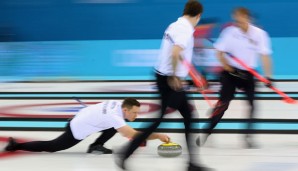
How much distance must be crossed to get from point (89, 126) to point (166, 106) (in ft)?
3.62

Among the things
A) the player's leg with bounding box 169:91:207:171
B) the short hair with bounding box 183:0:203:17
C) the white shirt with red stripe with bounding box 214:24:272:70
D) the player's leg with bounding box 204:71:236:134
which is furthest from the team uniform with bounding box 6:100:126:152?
the white shirt with red stripe with bounding box 214:24:272:70

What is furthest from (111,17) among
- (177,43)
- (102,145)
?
(177,43)

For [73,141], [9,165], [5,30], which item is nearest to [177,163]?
[73,141]

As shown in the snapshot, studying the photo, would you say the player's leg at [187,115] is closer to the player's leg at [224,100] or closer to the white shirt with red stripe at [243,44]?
the player's leg at [224,100]

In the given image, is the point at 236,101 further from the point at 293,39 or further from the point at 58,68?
the point at 58,68

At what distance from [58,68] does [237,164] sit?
9.16 metres

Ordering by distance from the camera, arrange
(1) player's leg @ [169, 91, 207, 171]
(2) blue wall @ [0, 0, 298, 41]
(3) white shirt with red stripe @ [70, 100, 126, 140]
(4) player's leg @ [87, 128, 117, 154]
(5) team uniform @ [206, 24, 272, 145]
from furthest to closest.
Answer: (2) blue wall @ [0, 0, 298, 41] → (5) team uniform @ [206, 24, 272, 145] → (4) player's leg @ [87, 128, 117, 154] → (3) white shirt with red stripe @ [70, 100, 126, 140] → (1) player's leg @ [169, 91, 207, 171]

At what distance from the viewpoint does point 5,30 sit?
1592 centimetres

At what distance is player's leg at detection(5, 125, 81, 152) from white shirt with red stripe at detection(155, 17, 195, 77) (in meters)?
1.40

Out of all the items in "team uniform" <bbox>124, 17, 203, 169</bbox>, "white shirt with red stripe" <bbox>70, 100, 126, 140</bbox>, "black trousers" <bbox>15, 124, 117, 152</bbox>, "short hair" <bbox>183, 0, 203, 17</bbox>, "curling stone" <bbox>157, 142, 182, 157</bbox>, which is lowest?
"curling stone" <bbox>157, 142, 182, 157</bbox>

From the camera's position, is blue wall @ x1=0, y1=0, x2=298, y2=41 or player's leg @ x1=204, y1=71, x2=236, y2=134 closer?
player's leg @ x1=204, y1=71, x2=236, y2=134

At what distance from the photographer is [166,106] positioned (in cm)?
518

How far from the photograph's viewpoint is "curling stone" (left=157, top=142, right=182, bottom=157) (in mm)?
5891

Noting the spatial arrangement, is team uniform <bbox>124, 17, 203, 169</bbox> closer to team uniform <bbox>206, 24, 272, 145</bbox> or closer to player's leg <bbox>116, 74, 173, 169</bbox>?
player's leg <bbox>116, 74, 173, 169</bbox>
